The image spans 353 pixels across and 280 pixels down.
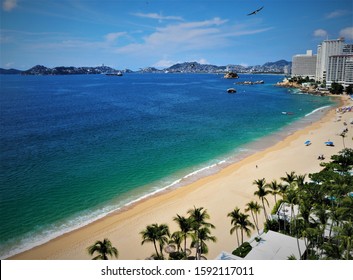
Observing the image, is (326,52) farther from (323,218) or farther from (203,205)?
(323,218)

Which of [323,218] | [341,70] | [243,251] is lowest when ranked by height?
[243,251]

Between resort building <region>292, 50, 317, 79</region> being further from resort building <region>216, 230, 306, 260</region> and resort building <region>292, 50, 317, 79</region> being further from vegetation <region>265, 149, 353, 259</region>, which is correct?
resort building <region>216, 230, 306, 260</region>

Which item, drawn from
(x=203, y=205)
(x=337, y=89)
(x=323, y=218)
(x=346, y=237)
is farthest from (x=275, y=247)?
(x=337, y=89)

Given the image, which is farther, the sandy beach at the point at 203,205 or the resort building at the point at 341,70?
the resort building at the point at 341,70

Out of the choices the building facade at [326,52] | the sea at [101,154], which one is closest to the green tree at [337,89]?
the building facade at [326,52]

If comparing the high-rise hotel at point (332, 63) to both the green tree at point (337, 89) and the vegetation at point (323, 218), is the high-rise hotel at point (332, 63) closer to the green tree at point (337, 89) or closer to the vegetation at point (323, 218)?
the green tree at point (337, 89)
